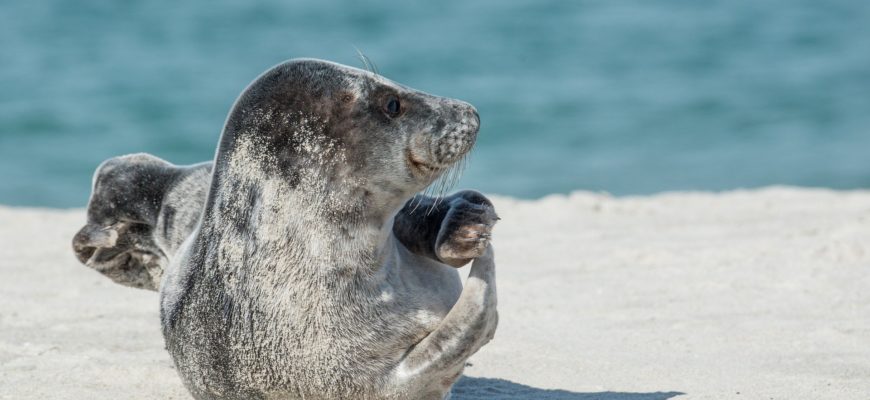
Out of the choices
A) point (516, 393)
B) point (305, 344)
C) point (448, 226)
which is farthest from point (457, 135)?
point (516, 393)

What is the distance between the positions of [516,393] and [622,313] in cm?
163

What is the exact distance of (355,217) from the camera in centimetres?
378

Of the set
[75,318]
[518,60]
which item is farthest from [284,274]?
[518,60]

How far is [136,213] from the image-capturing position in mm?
5176

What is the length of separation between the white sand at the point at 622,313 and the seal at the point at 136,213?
18.4 inches

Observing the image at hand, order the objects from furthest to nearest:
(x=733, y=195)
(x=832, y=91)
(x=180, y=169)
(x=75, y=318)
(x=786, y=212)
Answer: (x=832, y=91), (x=733, y=195), (x=786, y=212), (x=75, y=318), (x=180, y=169)

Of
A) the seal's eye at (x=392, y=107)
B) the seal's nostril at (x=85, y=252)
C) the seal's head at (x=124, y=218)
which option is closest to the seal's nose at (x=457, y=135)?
the seal's eye at (x=392, y=107)

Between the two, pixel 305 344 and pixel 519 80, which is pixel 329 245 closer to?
pixel 305 344

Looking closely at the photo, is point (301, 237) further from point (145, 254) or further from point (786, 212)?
point (786, 212)

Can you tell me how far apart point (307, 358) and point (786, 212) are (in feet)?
19.7

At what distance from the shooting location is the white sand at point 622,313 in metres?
4.93

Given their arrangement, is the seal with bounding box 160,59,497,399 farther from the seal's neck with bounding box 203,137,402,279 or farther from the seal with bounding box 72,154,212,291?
the seal with bounding box 72,154,212,291

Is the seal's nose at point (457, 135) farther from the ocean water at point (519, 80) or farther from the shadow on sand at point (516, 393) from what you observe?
the ocean water at point (519, 80)

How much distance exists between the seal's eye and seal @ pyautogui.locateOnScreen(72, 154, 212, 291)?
5.01ft
